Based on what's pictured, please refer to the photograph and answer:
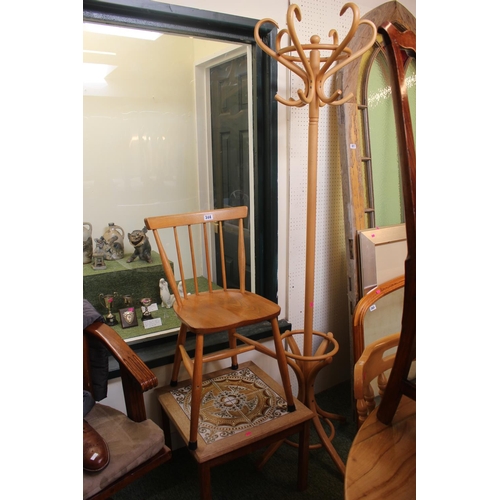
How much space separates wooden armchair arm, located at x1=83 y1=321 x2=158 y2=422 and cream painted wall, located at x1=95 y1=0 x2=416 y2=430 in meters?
0.46

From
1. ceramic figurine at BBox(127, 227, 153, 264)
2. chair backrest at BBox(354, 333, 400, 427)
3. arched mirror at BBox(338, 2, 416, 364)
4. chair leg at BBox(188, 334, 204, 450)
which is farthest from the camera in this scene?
arched mirror at BBox(338, 2, 416, 364)

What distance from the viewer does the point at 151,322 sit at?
216cm

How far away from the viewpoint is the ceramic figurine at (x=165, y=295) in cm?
219

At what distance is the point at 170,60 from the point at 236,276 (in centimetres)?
113

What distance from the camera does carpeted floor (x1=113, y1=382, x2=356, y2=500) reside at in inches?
72.6

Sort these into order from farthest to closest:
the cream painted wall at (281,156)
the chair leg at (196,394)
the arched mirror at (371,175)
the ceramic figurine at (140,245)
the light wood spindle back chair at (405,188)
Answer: the arched mirror at (371,175), the ceramic figurine at (140,245), the cream painted wall at (281,156), the chair leg at (196,394), the light wood spindle back chair at (405,188)

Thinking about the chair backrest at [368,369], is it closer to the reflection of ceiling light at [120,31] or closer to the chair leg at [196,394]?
the chair leg at [196,394]

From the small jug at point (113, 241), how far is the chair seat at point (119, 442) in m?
0.78

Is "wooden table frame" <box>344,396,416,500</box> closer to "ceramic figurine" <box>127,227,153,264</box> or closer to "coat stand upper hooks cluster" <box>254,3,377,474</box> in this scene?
"coat stand upper hooks cluster" <box>254,3,377,474</box>

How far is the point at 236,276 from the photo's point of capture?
2291mm

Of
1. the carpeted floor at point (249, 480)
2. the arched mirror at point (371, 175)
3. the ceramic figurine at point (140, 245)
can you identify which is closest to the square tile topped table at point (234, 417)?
the carpeted floor at point (249, 480)

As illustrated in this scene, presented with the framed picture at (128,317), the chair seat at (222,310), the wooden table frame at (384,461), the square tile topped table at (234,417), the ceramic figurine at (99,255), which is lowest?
the square tile topped table at (234,417)

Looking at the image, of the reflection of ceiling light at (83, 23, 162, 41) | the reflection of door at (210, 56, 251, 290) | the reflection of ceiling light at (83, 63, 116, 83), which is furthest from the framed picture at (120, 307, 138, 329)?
the reflection of ceiling light at (83, 23, 162, 41)
